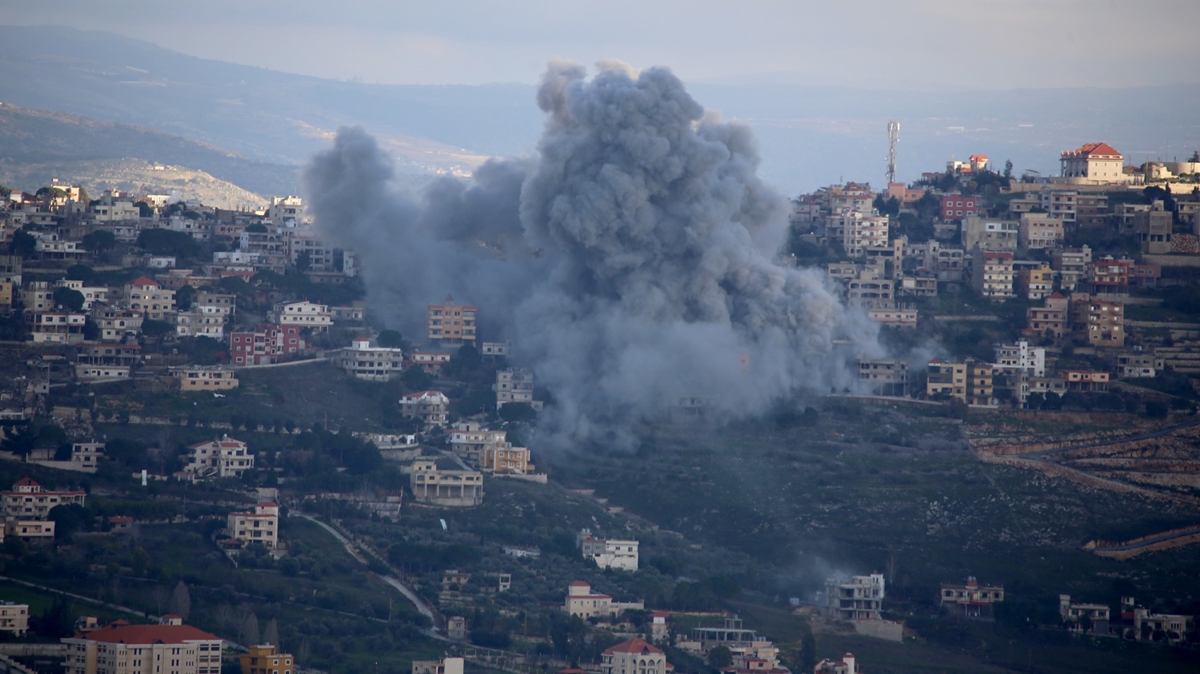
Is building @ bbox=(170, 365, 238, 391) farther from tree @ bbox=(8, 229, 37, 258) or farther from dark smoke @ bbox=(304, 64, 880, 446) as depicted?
tree @ bbox=(8, 229, 37, 258)

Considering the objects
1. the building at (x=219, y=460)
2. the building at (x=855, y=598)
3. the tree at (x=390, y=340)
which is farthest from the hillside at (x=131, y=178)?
the building at (x=855, y=598)

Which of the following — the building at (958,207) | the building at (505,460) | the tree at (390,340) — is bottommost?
the building at (505,460)

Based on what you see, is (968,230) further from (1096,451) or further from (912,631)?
(912,631)

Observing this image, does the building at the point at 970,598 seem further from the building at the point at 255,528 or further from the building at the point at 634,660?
the building at the point at 255,528

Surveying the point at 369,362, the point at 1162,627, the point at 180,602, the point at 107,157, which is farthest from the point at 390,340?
the point at 107,157

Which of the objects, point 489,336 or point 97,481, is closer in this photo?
point 97,481

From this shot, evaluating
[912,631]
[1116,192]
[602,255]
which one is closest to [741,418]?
[602,255]

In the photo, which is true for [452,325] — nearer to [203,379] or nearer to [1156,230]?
[203,379]
